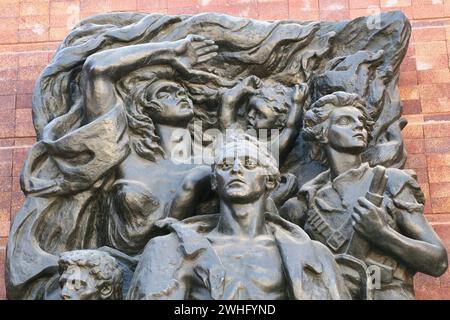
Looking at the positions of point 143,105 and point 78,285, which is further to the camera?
point 143,105

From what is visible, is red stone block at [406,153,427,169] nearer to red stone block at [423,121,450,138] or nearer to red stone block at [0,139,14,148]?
red stone block at [423,121,450,138]

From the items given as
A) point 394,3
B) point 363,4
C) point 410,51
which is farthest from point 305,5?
point 410,51

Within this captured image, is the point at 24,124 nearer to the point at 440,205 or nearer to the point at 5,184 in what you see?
the point at 5,184

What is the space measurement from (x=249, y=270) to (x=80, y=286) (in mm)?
1063

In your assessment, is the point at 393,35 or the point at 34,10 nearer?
the point at 393,35

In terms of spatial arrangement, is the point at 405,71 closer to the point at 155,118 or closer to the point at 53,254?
the point at 155,118

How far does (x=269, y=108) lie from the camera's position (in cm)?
779

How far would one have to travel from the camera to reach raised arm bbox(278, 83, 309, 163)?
25.4ft

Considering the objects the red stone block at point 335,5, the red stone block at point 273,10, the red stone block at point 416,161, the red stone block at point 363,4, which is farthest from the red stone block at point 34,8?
the red stone block at point 416,161

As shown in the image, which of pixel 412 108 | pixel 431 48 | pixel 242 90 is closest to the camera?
pixel 242 90

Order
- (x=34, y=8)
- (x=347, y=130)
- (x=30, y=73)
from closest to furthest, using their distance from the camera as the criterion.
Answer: (x=347, y=130)
(x=30, y=73)
(x=34, y=8)

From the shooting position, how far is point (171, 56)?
7820 millimetres
